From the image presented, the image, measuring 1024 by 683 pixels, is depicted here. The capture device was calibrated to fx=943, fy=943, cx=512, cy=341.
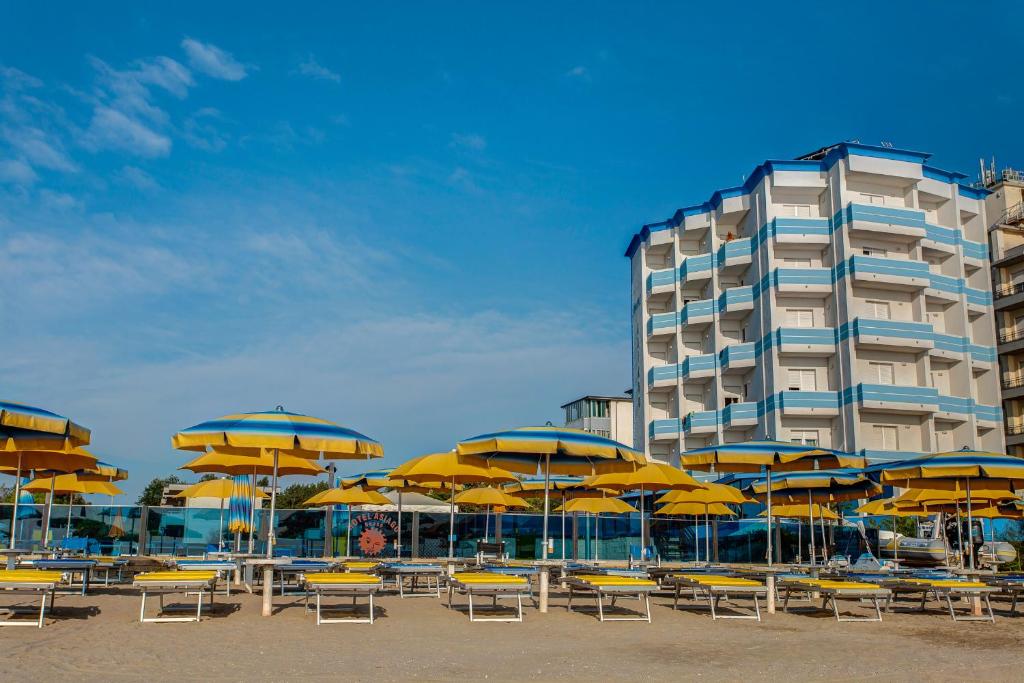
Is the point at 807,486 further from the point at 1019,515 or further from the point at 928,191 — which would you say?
the point at 928,191

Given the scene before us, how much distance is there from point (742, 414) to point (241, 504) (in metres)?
36.9

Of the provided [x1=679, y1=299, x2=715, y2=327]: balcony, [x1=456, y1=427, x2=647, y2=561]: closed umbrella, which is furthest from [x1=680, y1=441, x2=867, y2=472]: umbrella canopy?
[x1=679, y1=299, x2=715, y2=327]: balcony

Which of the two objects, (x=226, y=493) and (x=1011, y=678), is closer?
(x=1011, y=678)

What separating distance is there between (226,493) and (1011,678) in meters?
18.1

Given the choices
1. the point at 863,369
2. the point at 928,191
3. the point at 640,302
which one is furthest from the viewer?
the point at 640,302

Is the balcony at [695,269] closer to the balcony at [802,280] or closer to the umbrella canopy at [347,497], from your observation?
the balcony at [802,280]

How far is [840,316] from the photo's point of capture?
163ft

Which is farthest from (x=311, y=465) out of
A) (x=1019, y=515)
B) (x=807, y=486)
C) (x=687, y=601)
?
(x=1019, y=515)

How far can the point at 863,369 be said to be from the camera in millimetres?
A: 49188

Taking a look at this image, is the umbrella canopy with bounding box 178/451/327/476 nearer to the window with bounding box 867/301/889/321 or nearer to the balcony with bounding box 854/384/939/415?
the balcony with bounding box 854/384/939/415

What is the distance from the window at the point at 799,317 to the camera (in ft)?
170

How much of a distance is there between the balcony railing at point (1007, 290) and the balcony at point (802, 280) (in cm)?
1220

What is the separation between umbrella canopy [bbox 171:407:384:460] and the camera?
480 inches

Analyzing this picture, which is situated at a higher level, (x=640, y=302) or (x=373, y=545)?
(x=640, y=302)
